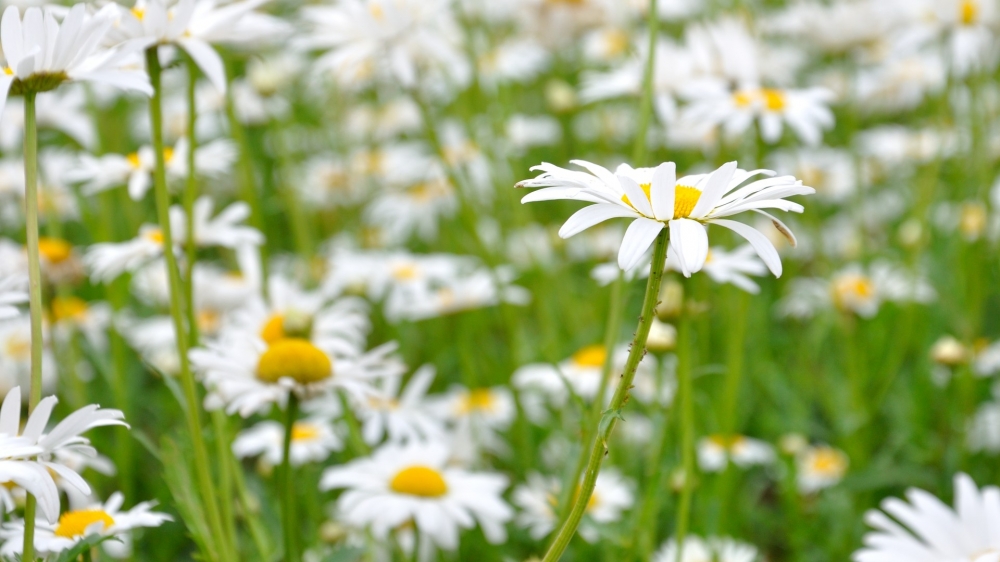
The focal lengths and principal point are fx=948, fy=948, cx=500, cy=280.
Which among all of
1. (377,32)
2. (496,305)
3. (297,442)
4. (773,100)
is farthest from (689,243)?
(496,305)

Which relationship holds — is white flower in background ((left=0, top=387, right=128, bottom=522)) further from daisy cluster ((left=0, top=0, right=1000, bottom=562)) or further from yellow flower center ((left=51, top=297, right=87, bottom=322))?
yellow flower center ((left=51, top=297, right=87, bottom=322))

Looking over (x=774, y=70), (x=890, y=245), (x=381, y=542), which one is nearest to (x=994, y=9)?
(x=774, y=70)

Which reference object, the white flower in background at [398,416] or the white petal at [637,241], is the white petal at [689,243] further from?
the white flower in background at [398,416]

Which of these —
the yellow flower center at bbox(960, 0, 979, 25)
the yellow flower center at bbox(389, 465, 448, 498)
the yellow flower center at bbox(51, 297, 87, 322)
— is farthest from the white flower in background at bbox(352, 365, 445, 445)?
the yellow flower center at bbox(960, 0, 979, 25)

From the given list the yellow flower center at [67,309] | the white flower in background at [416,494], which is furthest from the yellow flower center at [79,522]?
the yellow flower center at [67,309]

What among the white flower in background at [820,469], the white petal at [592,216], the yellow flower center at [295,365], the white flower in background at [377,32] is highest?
the white flower in background at [377,32]

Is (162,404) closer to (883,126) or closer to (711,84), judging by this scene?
(711,84)
